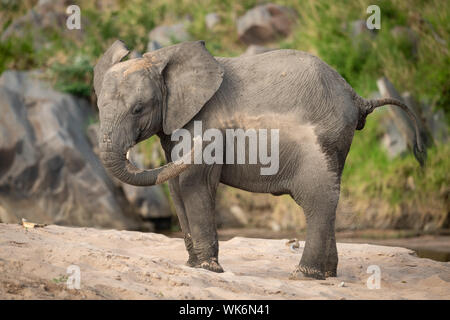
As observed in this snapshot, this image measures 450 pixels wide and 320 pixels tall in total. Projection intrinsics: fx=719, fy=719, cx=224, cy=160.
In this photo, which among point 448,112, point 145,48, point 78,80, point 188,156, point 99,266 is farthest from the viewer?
point 145,48

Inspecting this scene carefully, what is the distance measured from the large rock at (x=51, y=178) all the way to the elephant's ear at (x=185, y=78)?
8617 millimetres

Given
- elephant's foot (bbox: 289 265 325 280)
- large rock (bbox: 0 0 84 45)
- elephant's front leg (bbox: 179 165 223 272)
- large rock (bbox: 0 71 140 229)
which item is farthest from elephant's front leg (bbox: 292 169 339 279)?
large rock (bbox: 0 0 84 45)

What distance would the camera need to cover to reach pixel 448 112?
55.2 ft

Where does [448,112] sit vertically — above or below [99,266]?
above

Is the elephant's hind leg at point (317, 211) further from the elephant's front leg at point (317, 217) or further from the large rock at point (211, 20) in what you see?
the large rock at point (211, 20)

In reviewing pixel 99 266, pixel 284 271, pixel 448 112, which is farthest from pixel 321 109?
pixel 448 112

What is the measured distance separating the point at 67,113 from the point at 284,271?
9949mm

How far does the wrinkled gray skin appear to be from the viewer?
7.85 meters

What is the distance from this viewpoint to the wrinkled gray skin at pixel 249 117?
25.8 feet

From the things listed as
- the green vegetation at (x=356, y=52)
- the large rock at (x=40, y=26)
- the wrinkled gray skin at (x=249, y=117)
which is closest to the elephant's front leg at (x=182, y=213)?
the wrinkled gray skin at (x=249, y=117)

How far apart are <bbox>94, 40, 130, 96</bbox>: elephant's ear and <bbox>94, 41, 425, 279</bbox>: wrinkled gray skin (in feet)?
0.07

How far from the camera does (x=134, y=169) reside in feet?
24.9

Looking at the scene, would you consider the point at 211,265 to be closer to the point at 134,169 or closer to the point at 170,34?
the point at 134,169

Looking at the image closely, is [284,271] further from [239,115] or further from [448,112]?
[448,112]
